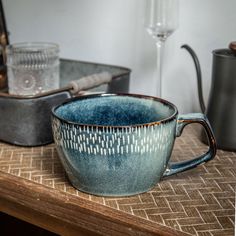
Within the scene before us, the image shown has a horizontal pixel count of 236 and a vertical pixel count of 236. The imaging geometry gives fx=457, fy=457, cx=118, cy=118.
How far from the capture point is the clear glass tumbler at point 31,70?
2.82 ft

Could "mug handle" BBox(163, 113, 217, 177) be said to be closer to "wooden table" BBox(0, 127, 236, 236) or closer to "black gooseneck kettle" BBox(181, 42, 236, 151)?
"wooden table" BBox(0, 127, 236, 236)

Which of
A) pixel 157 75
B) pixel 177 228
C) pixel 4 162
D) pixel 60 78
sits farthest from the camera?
pixel 60 78

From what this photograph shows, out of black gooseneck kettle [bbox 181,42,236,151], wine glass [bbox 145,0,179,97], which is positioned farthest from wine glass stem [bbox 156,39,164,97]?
black gooseneck kettle [bbox 181,42,236,151]

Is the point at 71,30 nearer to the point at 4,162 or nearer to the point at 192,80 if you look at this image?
the point at 192,80

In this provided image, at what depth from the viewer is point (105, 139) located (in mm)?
527

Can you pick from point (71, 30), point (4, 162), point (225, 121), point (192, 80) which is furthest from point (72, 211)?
point (71, 30)

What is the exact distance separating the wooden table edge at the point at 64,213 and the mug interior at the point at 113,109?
0.38 feet

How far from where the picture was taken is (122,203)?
554 mm

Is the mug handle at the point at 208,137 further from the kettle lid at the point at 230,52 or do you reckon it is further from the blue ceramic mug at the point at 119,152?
the kettle lid at the point at 230,52

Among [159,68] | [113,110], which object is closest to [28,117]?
[113,110]

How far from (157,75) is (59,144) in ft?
1.14

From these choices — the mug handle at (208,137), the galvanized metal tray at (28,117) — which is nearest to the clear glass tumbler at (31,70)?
the galvanized metal tray at (28,117)

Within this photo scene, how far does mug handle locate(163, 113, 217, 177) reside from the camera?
1.90 feet

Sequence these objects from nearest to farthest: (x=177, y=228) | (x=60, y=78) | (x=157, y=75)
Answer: (x=177, y=228) → (x=157, y=75) → (x=60, y=78)
